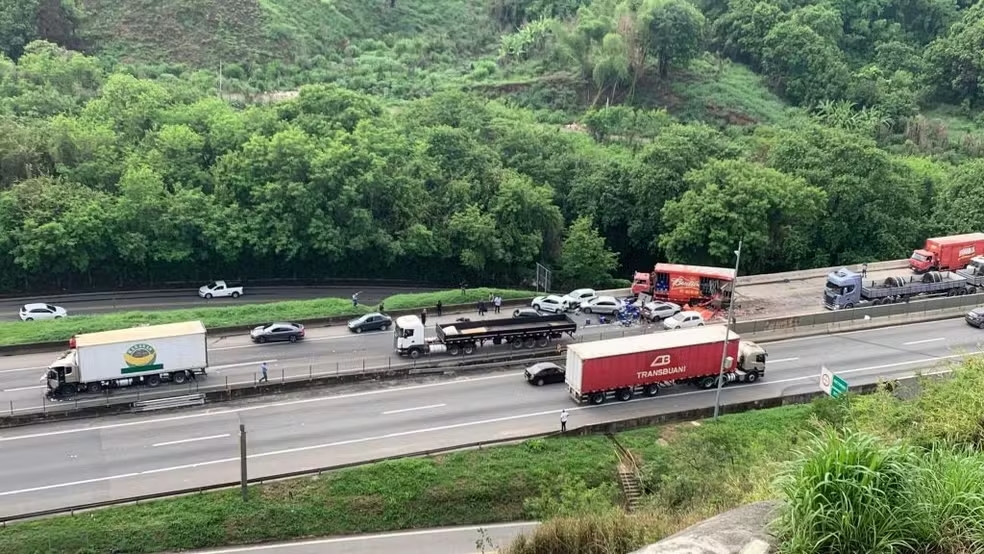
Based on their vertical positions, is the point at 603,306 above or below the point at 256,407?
above

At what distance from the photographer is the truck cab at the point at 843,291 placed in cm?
5059

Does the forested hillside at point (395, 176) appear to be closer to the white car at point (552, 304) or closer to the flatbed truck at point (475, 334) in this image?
the white car at point (552, 304)

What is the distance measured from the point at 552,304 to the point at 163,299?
2655cm

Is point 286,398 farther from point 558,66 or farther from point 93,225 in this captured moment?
point 558,66

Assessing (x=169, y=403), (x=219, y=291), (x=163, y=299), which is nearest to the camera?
(x=169, y=403)

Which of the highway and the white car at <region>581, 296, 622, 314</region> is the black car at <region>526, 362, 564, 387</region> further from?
the white car at <region>581, 296, 622, 314</region>

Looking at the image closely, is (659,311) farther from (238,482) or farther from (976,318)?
(238,482)

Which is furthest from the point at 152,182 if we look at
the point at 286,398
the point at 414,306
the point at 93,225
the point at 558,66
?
the point at 558,66

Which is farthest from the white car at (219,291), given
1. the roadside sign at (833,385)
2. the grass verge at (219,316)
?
the roadside sign at (833,385)

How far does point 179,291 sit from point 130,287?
10.9ft

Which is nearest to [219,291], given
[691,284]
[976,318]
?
[691,284]

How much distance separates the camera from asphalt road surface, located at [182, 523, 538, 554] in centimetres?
3034

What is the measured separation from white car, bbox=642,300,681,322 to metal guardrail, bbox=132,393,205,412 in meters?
24.9

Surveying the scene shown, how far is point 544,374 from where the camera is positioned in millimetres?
42281
